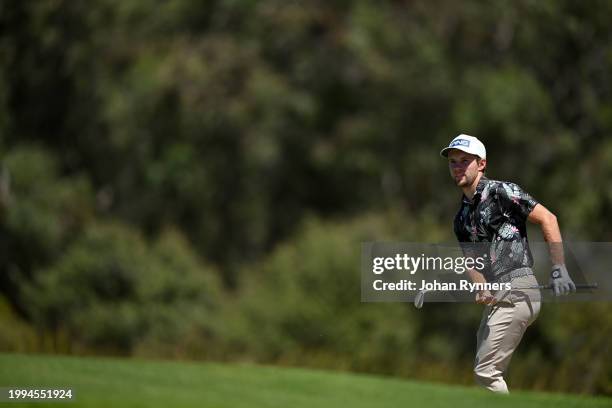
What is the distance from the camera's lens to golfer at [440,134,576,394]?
8109 mm

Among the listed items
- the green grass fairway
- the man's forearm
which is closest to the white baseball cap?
the man's forearm

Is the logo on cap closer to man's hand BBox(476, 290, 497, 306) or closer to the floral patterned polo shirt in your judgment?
the floral patterned polo shirt

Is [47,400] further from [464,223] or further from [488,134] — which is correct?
[488,134]

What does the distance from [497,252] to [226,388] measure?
3.04 meters

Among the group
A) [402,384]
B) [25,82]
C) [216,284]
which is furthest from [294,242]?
[402,384]

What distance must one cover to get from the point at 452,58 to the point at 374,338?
36.9ft

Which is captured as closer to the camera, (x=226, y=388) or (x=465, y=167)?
(x=465, y=167)

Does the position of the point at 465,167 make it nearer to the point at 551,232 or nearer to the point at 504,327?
the point at 551,232

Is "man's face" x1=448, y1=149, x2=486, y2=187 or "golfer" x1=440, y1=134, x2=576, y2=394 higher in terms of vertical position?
"man's face" x1=448, y1=149, x2=486, y2=187

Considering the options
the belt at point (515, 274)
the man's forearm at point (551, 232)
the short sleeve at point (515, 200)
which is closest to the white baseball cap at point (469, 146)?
the short sleeve at point (515, 200)

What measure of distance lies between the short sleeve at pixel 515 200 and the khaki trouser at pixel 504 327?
19.6 inches

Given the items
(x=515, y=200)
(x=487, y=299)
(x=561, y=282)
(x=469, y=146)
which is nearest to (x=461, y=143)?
(x=469, y=146)

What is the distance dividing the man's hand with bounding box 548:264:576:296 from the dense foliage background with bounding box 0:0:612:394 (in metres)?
21.1

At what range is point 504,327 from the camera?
26.9 feet
